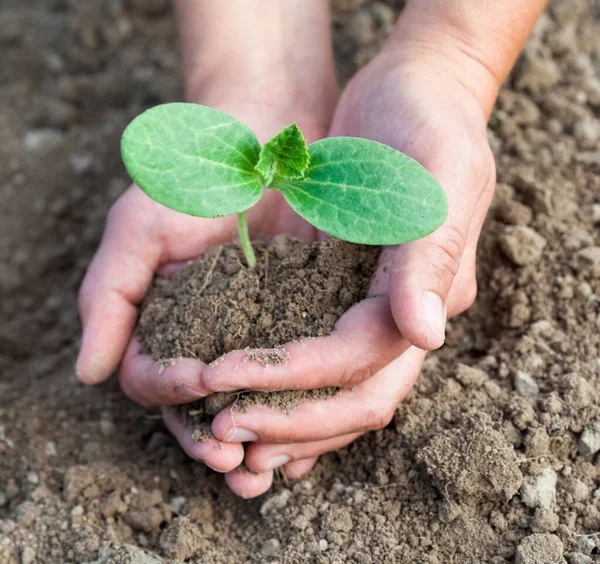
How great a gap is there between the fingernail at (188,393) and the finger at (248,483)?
226 millimetres

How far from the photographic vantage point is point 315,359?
157cm

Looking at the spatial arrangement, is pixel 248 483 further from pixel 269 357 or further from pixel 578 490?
pixel 578 490

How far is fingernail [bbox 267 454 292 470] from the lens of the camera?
1.72 m

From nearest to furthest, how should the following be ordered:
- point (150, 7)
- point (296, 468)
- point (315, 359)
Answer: point (315, 359), point (296, 468), point (150, 7)

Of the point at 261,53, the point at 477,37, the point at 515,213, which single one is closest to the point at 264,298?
the point at 515,213

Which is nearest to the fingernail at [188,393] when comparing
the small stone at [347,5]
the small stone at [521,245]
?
the small stone at [521,245]

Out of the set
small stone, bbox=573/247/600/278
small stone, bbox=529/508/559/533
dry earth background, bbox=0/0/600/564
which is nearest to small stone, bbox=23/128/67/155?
dry earth background, bbox=0/0/600/564

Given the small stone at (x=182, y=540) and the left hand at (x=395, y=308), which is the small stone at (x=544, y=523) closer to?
the left hand at (x=395, y=308)

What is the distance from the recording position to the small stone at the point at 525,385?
1825 mm

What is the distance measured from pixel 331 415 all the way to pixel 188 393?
339 mm

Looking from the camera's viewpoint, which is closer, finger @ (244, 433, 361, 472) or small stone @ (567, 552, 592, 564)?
small stone @ (567, 552, 592, 564)

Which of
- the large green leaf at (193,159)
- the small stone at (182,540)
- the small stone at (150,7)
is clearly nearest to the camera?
the large green leaf at (193,159)

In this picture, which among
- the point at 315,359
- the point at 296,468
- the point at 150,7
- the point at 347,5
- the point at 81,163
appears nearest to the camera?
the point at 315,359

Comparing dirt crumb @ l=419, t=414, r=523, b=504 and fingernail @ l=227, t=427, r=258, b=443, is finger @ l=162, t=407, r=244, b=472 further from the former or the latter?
dirt crumb @ l=419, t=414, r=523, b=504
